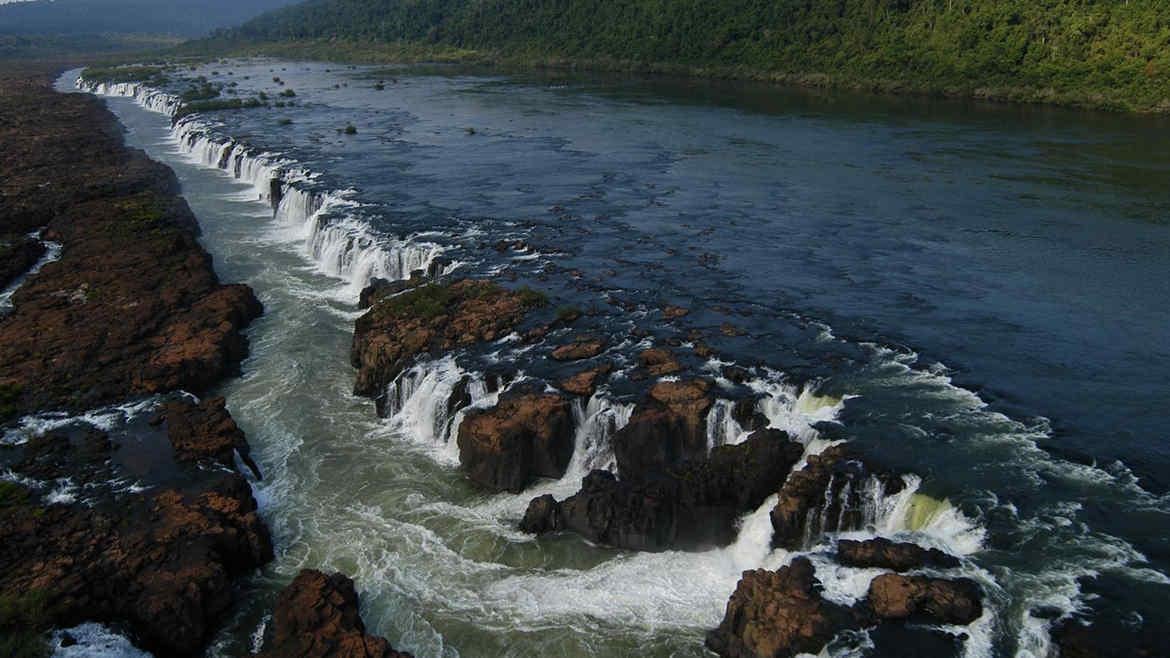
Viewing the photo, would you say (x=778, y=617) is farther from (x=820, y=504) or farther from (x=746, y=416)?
(x=746, y=416)

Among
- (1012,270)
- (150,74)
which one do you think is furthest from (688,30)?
(1012,270)

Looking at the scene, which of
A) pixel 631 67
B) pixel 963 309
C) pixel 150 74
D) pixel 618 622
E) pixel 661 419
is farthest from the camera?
pixel 150 74

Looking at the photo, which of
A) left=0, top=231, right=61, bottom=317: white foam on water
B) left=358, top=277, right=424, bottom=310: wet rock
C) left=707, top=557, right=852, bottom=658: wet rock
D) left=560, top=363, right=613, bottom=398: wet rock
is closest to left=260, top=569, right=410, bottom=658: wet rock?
left=707, top=557, right=852, bottom=658: wet rock

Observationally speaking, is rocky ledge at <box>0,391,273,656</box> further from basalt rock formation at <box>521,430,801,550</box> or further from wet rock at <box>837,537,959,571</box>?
wet rock at <box>837,537,959,571</box>

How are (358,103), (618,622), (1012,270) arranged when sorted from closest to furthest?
(618,622)
(1012,270)
(358,103)

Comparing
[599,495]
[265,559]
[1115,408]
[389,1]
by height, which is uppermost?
[389,1]

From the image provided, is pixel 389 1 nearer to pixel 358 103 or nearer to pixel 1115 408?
pixel 358 103

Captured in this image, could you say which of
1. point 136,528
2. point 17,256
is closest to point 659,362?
point 136,528
